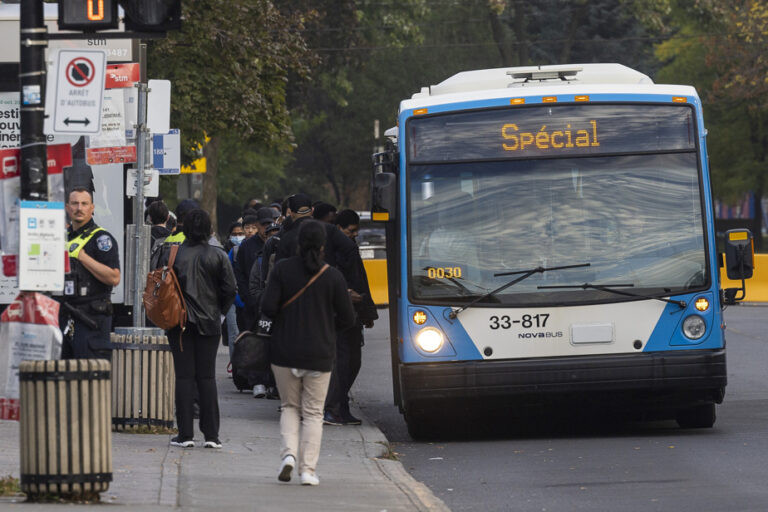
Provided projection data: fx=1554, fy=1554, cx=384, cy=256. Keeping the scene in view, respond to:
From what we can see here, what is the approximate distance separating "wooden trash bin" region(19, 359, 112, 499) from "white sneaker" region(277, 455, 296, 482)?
1.52m

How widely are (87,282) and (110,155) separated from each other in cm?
268

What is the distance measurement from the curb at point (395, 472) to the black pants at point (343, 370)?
10.7 inches

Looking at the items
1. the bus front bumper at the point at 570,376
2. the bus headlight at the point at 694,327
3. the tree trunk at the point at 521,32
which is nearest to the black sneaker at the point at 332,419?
the bus front bumper at the point at 570,376

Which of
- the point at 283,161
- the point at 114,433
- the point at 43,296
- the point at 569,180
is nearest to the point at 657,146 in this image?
the point at 569,180

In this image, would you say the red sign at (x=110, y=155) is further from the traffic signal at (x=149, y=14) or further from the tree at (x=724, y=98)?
the tree at (x=724, y=98)

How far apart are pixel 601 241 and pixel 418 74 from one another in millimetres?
56337

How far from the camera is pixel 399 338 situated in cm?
1198

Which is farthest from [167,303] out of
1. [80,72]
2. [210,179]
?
[210,179]

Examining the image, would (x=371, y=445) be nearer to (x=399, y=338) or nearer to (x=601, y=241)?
(x=399, y=338)

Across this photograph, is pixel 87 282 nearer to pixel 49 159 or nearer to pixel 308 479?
pixel 49 159

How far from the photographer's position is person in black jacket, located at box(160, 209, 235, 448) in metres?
10.6

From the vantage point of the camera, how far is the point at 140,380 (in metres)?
11.6

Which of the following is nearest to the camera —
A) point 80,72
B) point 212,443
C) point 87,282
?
point 80,72

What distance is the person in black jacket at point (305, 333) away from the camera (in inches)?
360
